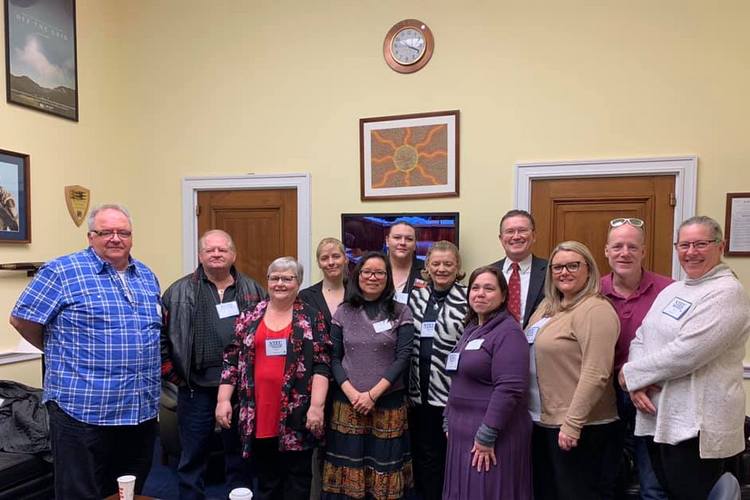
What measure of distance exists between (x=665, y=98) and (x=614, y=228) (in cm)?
139

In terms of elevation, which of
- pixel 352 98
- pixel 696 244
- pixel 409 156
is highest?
pixel 352 98

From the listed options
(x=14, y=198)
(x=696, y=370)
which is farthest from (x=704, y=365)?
(x=14, y=198)

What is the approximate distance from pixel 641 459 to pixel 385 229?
1966 mm

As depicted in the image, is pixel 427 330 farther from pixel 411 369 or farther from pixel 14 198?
pixel 14 198

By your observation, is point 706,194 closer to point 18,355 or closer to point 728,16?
point 728,16

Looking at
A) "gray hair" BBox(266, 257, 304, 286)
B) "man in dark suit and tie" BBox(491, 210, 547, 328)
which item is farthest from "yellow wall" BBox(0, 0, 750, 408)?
"gray hair" BBox(266, 257, 304, 286)

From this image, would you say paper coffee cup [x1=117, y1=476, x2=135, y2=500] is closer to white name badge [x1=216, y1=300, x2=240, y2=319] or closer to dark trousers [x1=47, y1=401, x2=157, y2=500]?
dark trousers [x1=47, y1=401, x2=157, y2=500]

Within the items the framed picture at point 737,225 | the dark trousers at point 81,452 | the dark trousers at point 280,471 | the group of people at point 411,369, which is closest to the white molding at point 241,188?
the group of people at point 411,369

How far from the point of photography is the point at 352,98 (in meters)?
3.57

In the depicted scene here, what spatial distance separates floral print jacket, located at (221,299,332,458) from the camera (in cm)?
220

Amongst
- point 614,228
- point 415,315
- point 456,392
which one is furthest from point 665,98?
point 456,392

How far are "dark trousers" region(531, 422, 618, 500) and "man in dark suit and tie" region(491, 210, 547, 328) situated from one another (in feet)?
1.78

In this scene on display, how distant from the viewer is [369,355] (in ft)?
7.39

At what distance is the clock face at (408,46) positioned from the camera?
134 inches
